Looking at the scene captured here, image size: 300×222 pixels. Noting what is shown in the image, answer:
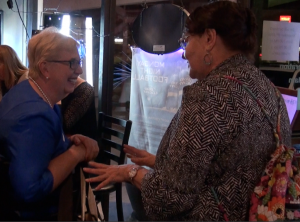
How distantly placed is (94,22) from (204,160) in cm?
279

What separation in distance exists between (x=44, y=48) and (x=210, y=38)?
0.74 meters

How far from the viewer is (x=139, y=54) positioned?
345 centimetres

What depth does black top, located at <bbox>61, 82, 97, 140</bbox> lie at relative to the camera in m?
2.83

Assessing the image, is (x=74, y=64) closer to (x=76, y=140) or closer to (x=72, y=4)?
(x=76, y=140)

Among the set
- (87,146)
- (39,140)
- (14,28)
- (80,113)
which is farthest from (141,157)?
(14,28)

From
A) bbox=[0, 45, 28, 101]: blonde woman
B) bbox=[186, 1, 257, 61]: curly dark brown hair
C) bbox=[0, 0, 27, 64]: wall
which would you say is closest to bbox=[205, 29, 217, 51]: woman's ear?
bbox=[186, 1, 257, 61]: curly dark brown hair

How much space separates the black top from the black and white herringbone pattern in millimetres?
1730

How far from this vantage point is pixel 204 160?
1100mm

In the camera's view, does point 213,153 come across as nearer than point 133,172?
Yes

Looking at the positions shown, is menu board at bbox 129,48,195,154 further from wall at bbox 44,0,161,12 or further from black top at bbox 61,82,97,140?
black top at bbox 61,82,97,140

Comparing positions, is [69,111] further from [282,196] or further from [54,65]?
[282,196]

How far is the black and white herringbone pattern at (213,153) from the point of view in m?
1.10

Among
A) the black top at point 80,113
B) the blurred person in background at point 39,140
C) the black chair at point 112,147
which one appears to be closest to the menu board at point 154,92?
the black chair at point 112,147

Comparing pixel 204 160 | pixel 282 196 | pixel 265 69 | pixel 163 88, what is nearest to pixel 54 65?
pixel 204 160
